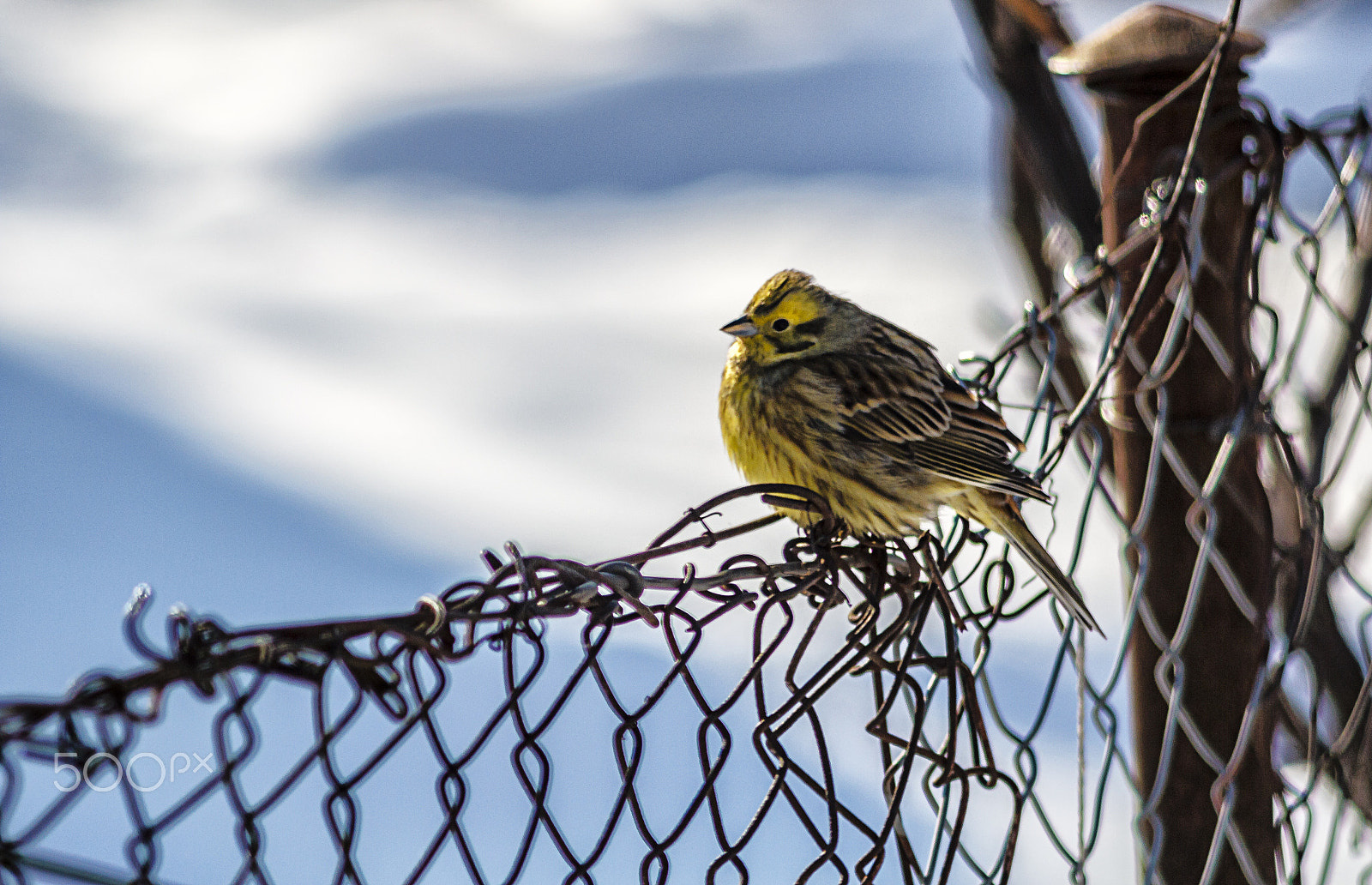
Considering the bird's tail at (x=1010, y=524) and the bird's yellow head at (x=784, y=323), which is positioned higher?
→ the bird's yellow head at (x=784, y=323)

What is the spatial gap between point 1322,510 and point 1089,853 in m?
0.81

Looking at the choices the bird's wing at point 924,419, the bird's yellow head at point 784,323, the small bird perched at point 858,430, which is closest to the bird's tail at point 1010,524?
the small bird perched at point 858,430

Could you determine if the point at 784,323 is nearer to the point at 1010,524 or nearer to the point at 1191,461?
the point at 1010,524

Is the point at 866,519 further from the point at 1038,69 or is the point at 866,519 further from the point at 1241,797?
the point at 1038,69

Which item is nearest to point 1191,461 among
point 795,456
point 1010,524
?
point 1010,524

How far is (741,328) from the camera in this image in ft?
10.1

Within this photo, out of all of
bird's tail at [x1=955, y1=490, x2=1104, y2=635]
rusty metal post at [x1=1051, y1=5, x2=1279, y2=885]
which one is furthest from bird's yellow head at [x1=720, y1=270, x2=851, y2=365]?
rusty metal post at [x1=1051, y1=5, x2=1279, y2=885]

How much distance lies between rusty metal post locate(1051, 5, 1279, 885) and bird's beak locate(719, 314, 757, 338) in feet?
2.60

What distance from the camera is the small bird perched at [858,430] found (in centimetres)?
290

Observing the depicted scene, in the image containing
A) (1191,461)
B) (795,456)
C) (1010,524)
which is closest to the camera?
(1191,461)

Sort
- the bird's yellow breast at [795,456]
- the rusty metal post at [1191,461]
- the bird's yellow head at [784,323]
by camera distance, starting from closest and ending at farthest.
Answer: the rusty metal post at [1191,461] → the bird's yellow breast at [795,456] → the bird's yellow head at [784,323]

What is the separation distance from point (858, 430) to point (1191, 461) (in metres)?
0.69

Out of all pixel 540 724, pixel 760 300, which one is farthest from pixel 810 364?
pixel 540 724

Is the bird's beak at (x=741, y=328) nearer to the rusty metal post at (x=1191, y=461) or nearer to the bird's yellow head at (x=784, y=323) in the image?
the bird's yellow head at (x=784, y=323)
